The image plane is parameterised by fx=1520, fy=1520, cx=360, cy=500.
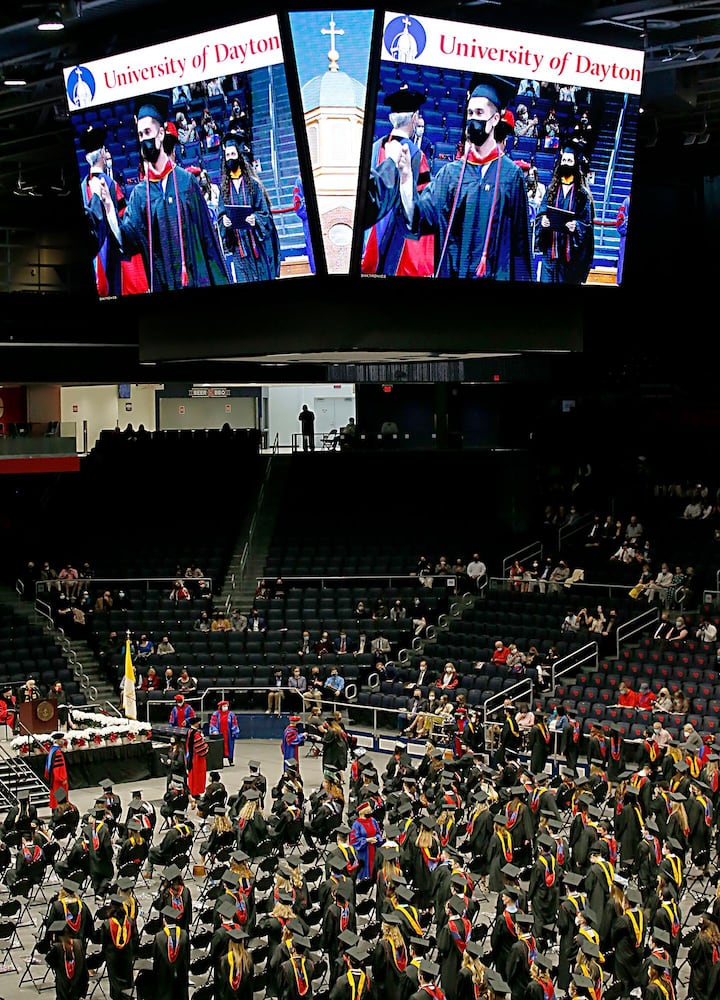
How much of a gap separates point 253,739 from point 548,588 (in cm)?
773

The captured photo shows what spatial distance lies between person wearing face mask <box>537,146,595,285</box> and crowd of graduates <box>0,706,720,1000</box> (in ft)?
25.5

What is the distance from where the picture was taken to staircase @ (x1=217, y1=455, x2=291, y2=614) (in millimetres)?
36500

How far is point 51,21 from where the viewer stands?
23875 millimetres

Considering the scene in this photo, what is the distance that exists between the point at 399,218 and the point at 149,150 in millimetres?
4355

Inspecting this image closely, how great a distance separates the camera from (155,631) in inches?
1324

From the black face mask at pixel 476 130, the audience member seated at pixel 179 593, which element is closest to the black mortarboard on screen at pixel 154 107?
the black face mask at pixel 476 130

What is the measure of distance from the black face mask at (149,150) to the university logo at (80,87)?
4.18ft

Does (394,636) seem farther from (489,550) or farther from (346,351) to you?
(346,351)

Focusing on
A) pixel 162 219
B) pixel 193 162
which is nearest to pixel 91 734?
pixel 162 219

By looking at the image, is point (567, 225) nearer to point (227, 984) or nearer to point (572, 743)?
point (572, 743)

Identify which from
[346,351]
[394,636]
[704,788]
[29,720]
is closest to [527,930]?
[704,788]

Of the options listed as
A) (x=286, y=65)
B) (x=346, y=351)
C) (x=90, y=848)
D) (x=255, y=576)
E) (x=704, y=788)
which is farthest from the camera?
(x=255, y=576)

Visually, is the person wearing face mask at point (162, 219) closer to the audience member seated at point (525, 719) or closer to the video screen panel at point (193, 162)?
the video screen panel at point (193, 162)

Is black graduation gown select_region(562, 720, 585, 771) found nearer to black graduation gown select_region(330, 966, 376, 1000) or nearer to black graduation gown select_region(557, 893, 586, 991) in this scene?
black graduation gown select_region(557, 893, 586, 991)
